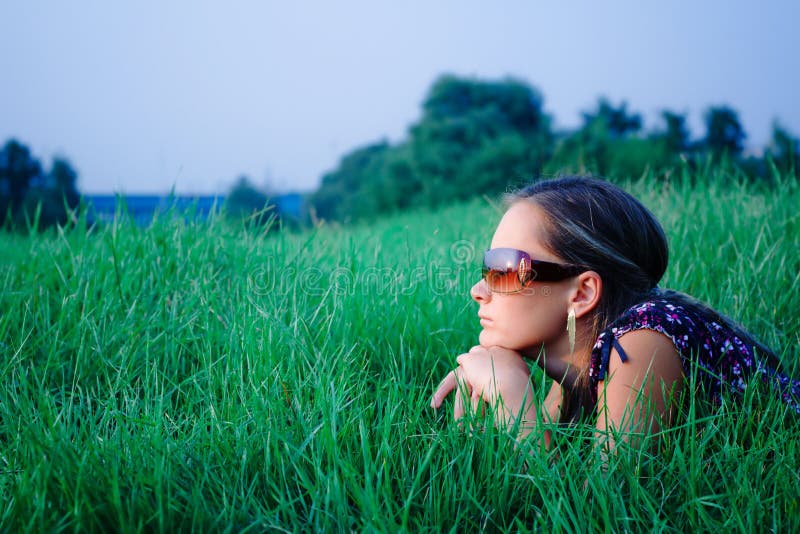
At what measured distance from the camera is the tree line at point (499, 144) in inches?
691

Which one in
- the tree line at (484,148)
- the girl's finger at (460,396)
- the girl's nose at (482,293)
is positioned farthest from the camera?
the tree line at (484,148)

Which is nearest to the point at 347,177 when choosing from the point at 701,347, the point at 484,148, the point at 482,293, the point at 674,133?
the point at 484,148

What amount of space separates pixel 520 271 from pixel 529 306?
0.41 feet

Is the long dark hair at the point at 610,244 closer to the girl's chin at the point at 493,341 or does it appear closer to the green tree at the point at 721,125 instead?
the girl's chin at the point at 493,341

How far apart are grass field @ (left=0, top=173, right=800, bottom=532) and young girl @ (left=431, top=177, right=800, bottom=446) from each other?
12 cm

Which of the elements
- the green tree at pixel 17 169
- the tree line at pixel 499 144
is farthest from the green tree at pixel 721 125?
the green tree at pixel 17 169

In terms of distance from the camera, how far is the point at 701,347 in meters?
1.68

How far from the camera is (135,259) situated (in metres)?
2.91

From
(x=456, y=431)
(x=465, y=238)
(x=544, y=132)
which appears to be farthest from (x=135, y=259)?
(x=544, y=132)

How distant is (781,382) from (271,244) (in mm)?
2711

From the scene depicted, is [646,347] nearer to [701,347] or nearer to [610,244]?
[701,347]

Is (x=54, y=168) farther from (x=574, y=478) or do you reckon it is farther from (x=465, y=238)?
(x=574, y=478)

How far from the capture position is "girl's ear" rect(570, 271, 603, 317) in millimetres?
1799

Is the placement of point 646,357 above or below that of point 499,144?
below
